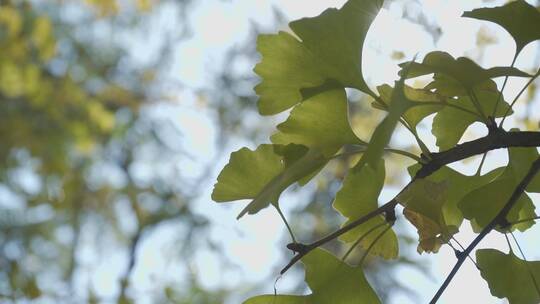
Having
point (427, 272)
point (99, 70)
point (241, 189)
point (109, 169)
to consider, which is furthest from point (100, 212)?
point (241, 189)

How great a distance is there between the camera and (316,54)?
23 cm

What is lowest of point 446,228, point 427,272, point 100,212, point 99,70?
point 446,228

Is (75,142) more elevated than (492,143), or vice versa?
(75,142)

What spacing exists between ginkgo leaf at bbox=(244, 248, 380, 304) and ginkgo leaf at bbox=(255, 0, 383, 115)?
0.17 ft

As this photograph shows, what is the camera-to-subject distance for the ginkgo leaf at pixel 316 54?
22cm

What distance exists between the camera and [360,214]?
252 mm

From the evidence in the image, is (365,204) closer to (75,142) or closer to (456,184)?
(456,184)

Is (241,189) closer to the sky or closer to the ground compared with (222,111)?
closer to the ground

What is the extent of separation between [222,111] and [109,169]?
13.5 inches

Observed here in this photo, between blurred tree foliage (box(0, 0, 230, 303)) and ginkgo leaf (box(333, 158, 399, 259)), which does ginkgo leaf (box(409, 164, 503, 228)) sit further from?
blurred tree foliage (box(0, 0, 230, 303))

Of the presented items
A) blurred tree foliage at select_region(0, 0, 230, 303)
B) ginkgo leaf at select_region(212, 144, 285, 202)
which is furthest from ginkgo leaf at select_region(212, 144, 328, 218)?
blurred tree foliage at select_region(0, 0, 230, 303)

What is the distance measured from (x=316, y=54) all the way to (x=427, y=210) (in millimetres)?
60


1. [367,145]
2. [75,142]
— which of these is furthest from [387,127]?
[75,142]

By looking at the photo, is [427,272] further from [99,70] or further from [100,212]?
[99,70]
